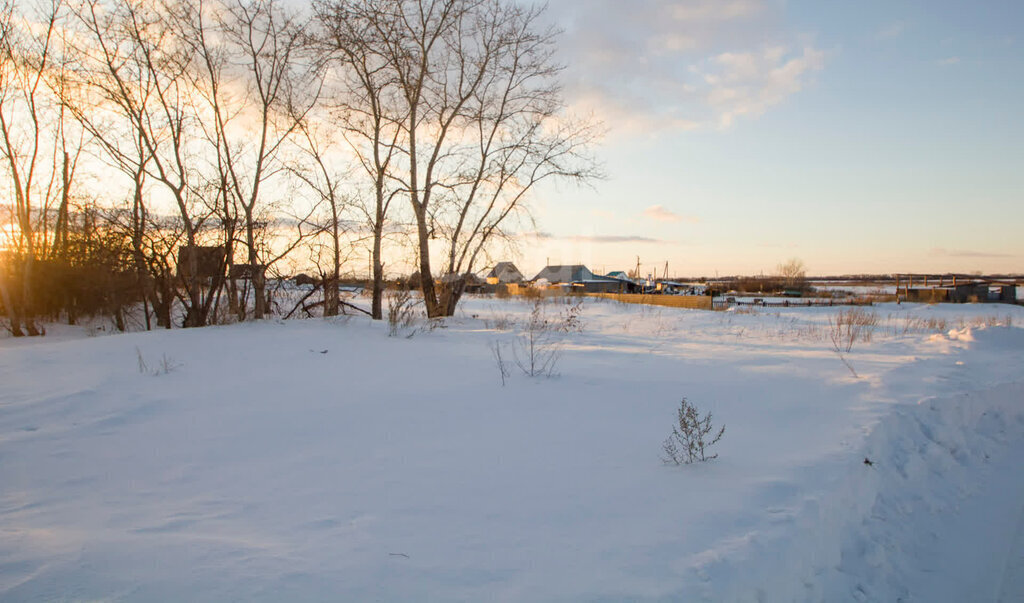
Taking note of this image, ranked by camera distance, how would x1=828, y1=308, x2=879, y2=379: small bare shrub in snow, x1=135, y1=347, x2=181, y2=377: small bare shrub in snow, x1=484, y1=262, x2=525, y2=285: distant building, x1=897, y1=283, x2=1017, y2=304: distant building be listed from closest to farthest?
x1=135, y1=347, x2=181, y2=377: small bare shrub in snow < x1=828, y1=308, x2=879, y2=379: small bare shrub in snow < x1=484, y1=262, x2=525, y2=285: distant building < x1=897, y1=283, x2=1017, y2=304: distant building

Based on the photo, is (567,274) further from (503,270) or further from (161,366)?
(161,366)

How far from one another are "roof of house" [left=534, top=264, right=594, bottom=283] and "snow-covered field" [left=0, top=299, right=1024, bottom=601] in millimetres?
67967

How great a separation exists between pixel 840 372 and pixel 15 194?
2030cm

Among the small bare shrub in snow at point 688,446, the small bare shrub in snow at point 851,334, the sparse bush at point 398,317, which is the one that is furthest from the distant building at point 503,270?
the small bare shrub in snow at point 688,446

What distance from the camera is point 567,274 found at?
3036 inches

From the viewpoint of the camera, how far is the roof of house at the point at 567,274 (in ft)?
247

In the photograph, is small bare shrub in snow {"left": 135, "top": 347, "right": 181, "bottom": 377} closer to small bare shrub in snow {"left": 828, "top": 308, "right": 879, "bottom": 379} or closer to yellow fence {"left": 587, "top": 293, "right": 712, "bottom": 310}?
small bare shrub in snow {"left": 828, "top": 308, "right": 879, "bottom": 379}

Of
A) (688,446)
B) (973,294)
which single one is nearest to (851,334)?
(688,446)

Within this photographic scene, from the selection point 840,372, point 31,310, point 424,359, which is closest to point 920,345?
point 840,372

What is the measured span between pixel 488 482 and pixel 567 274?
74246mm

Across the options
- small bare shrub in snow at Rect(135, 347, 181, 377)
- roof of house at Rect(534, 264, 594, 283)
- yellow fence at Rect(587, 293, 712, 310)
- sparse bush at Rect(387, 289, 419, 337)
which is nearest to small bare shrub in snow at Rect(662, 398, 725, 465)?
small bare shrub in snow at Rect(135, 347, 181, 377)

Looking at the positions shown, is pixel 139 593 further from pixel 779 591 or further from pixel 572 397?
pixel 572 397

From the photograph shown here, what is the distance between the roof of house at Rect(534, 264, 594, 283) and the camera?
75312 millimetres

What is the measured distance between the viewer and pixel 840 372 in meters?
7.34
